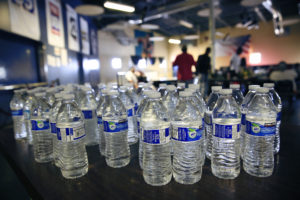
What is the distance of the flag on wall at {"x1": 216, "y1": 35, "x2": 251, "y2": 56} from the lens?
11961mm

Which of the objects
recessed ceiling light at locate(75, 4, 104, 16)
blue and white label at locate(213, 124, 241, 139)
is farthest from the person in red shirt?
blue and white label at locate(213, 124, 241, 139)

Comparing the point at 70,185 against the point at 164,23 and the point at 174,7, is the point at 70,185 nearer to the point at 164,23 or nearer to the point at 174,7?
the point at 174,7

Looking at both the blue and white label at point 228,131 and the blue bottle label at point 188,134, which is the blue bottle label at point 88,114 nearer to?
the blue bottle label at point 188,134

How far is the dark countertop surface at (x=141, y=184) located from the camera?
666 millimetres

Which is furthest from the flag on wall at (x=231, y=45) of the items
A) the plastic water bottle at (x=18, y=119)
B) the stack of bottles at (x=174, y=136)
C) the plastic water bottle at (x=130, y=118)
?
the plastic water bottle at (x=18, y=119)

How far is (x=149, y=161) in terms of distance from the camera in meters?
0.84

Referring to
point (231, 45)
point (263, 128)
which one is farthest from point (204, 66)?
point (231, 45)

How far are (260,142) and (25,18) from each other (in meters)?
4.36

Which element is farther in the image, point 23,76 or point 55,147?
point 23,76

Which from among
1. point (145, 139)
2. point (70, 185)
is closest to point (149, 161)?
point (145, 139)

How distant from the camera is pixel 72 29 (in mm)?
6117

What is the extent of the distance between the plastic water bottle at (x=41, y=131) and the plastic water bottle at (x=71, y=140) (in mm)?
170

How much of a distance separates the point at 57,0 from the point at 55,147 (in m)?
5.49

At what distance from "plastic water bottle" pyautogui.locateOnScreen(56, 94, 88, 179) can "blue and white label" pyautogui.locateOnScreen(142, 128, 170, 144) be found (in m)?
0.32
